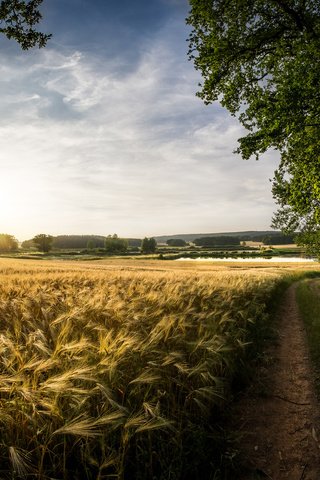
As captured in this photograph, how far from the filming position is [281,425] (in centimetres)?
435

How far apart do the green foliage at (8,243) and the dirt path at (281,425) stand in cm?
16792

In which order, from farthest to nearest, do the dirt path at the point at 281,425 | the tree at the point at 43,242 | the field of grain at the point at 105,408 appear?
the tree at the point at 43,242 → the dirt path at the point at 281,425 → the field of grain at the point at 105,408

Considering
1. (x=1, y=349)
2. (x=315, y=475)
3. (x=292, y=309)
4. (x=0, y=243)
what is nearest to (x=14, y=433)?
(x=1, y=349)

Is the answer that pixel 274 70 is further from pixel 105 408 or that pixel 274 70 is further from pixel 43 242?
pixel 43 242

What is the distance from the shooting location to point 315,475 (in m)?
3.37

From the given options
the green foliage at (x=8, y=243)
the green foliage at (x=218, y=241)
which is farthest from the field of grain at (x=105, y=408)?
the green foliage at (x=218, y=241)

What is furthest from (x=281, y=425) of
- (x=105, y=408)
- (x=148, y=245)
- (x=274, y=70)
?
(x=148, y=245)

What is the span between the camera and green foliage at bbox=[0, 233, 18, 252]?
159m

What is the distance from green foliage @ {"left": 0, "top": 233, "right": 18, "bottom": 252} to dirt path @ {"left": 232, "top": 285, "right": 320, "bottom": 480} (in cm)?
16792

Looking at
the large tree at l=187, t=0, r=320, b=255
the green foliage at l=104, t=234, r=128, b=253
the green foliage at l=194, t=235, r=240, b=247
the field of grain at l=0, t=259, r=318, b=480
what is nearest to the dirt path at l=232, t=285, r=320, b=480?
the field of grain at l=0, t=259, r=318, b=480

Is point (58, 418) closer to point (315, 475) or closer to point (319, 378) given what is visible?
point (315, 475)

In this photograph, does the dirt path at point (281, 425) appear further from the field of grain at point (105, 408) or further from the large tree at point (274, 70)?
the large tree at point (274, 70)

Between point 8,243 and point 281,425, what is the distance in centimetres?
18024

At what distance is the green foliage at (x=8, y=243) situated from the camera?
158750 millimetres
